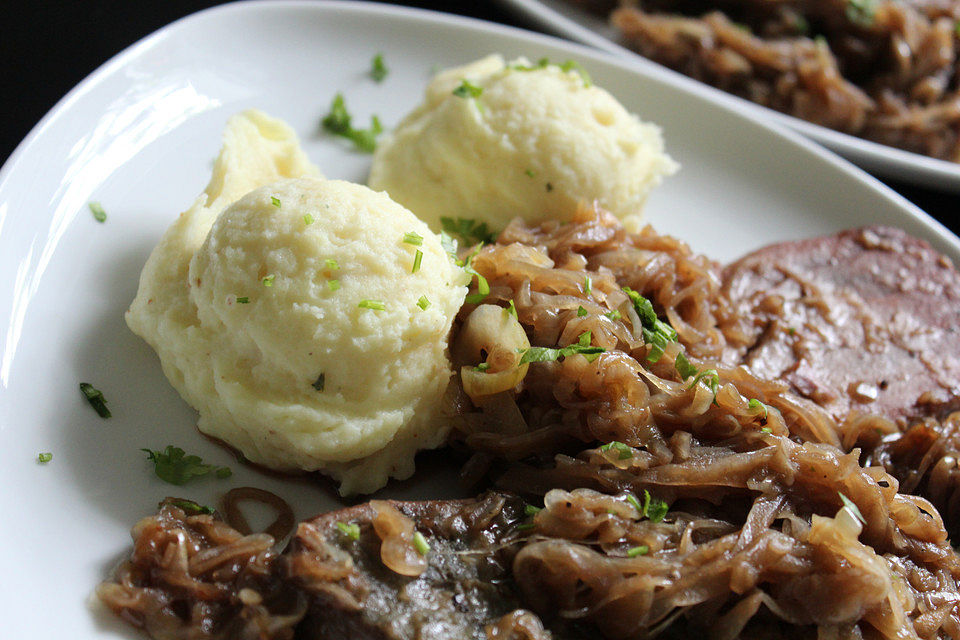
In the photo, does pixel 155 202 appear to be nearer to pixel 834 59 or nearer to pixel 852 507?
pixel 852 507

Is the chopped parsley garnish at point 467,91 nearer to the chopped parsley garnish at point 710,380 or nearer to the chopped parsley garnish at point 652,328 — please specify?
the chopped parsley garnish at point 652,328

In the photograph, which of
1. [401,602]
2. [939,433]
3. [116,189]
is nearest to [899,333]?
[939,433]

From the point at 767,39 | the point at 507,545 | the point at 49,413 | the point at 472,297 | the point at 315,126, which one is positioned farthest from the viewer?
the point at 767,39

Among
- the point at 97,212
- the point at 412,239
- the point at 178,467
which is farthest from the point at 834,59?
the point at 178,467

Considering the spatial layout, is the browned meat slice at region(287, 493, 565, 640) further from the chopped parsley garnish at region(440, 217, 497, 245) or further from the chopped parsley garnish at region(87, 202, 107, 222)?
the chopped parsley garnish at region(87, 202, 107, 222)

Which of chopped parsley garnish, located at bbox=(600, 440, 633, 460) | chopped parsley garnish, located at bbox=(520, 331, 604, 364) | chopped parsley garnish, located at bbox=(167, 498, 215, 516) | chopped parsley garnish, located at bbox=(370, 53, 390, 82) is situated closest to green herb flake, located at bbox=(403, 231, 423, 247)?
chopped parsley garnish, located at bbox=(520, 331, 604, 364)

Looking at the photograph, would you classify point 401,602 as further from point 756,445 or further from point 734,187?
point 734,187
